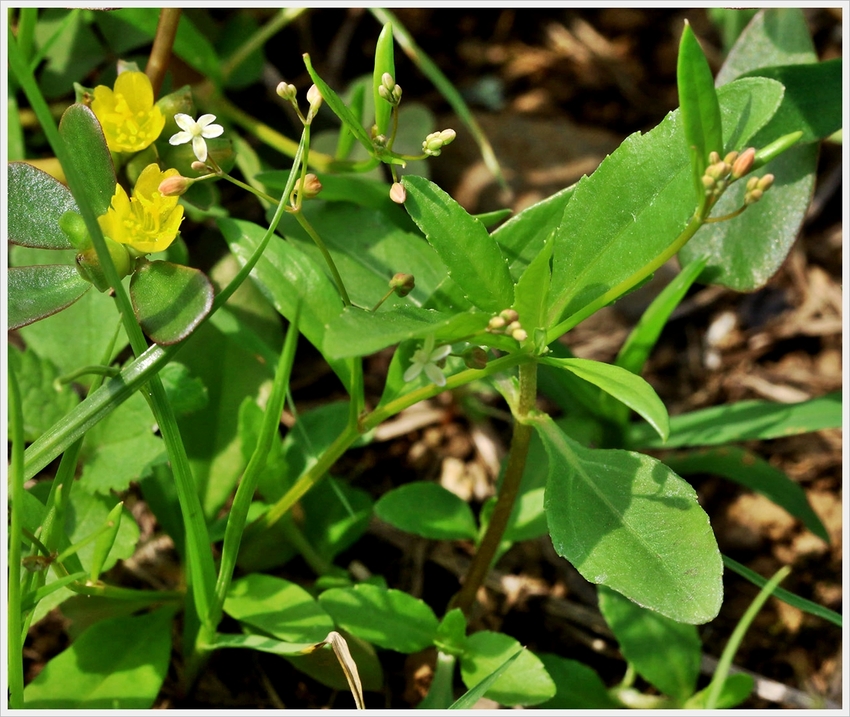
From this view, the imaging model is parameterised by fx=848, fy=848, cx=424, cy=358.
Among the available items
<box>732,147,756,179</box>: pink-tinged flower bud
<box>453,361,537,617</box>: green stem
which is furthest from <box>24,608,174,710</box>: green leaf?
<box>732,147,756,179</box>: pink-tinged flower bud

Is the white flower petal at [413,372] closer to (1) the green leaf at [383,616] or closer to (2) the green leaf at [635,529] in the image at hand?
(2) the green leaf at [635,529]

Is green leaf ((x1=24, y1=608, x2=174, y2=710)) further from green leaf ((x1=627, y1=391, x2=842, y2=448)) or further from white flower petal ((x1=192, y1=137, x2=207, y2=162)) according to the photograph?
green leaf ((x1=627, y1=391, x2=842, y2=448))

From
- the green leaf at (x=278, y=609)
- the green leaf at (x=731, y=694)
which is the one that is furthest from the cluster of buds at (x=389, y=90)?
the green leaf at (x=731, y=694)

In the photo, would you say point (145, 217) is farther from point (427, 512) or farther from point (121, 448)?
point (427, 512)

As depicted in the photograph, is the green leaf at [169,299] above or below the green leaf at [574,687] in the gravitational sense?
above

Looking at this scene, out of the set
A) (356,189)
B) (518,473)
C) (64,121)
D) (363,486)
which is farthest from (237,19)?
(518,473)

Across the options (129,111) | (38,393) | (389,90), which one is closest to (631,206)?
(389,90)
